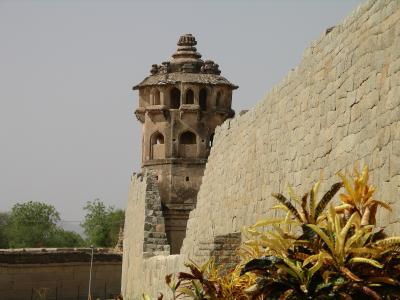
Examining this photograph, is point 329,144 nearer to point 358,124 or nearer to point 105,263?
point 358,124

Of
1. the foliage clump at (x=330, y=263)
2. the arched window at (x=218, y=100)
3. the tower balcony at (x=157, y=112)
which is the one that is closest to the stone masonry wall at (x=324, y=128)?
the foliage clump at (x=330, y=263)

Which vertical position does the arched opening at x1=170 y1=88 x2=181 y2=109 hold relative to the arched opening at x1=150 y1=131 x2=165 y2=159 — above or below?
above

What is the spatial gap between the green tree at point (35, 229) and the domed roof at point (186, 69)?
30933 millimetres

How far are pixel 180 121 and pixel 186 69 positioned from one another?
151cm

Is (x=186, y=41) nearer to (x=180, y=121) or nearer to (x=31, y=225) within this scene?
(x=180, y=121)

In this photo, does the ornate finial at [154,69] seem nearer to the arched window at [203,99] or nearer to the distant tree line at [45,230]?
the arched window at [203,99]

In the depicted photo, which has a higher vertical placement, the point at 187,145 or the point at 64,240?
the point at 64,240

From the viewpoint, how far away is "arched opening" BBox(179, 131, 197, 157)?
1304 inches

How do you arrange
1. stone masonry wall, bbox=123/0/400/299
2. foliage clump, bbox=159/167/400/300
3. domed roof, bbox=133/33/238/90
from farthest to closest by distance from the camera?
1. domed roof, bbox=133/33/238/90
2. stone masonry wall, bbox=123/0/400/299
3. foliage clump, bbox=159/167/400/300

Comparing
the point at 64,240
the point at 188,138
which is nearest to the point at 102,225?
the point at 64,240

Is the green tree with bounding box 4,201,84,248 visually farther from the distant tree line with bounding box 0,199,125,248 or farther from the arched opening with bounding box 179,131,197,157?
the arched opening with bounding box 179,131,197,157

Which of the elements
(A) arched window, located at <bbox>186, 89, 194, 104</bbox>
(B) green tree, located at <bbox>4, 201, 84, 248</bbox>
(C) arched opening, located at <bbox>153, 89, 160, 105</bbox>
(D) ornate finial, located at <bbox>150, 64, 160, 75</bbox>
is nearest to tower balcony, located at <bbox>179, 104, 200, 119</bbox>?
(A) arched window, located at <bbox>186, 89, 194, 104</bbox>

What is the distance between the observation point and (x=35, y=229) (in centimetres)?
6431

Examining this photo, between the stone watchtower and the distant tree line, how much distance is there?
2968 centimetres
